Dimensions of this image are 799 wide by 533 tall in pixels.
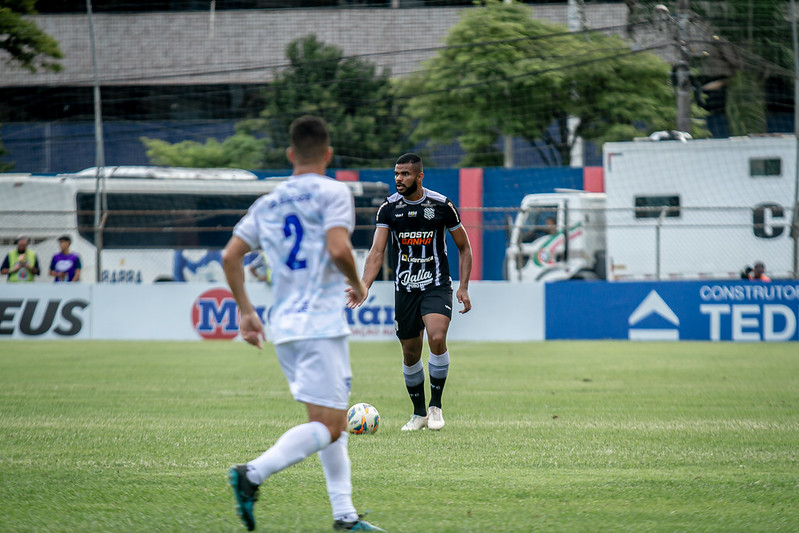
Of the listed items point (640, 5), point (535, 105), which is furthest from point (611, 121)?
point (640, 5)

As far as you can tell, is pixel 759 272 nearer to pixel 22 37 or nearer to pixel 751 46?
pixel 751 46

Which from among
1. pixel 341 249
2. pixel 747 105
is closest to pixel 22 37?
pixel 341 249

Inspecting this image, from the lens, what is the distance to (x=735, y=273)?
2345cm

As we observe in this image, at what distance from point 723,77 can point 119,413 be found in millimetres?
30007

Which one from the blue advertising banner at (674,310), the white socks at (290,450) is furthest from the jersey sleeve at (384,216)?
the blue advertising banner at (674,310)

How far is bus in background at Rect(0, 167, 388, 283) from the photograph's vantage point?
25734mm

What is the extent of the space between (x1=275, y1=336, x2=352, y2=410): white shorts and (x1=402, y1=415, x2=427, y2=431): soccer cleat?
3.94 meters

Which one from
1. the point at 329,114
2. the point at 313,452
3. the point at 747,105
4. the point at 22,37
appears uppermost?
the point at 329,114

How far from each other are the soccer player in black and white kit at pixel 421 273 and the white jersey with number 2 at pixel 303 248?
3782 mm

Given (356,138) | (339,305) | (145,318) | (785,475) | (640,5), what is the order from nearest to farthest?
(339,305) < (785,475) < (145,318) < (640,5) < (356,138)

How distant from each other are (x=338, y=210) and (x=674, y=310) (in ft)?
53.2

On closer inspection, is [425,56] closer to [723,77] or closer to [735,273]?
[723,77]

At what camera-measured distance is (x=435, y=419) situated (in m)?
8.58

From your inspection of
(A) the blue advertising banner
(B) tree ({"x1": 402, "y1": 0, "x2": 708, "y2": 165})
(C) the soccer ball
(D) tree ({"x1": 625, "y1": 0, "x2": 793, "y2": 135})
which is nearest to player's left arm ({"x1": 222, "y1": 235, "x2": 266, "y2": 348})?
(C) the soccer ball
